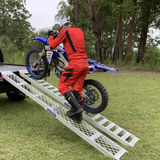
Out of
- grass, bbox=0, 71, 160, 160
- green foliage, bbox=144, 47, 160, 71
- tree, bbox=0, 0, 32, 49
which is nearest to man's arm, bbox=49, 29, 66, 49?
grass, bbox=0, 71, 160, 160

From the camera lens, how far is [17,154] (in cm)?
278

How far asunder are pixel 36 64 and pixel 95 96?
1708mm

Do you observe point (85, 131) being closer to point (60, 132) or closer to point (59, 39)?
point (60, 132)

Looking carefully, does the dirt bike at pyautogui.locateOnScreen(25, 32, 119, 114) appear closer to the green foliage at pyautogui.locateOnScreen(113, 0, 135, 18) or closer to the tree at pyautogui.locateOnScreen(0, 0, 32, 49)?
the green foliage at pyautogui.locateOnScreen(113, 0, 135, 18)

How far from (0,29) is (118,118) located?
27578mm

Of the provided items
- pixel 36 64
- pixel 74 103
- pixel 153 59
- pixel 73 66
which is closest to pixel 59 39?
pixel 73 66

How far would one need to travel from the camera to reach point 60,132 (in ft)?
11.9

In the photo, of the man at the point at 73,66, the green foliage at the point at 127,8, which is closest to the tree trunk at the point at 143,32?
the green foliage at the point at 127,8

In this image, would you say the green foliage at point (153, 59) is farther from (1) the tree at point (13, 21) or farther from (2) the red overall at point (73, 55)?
(1) the tree at point (13, 21)

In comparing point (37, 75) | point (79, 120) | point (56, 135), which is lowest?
point (56, 135)

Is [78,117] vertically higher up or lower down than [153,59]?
lower down

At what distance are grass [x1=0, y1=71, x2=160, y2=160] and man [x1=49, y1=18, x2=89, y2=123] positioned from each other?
56cm

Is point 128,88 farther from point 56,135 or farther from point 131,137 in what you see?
point 56,135

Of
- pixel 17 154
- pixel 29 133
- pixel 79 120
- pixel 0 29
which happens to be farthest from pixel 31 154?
pixel 0 29
